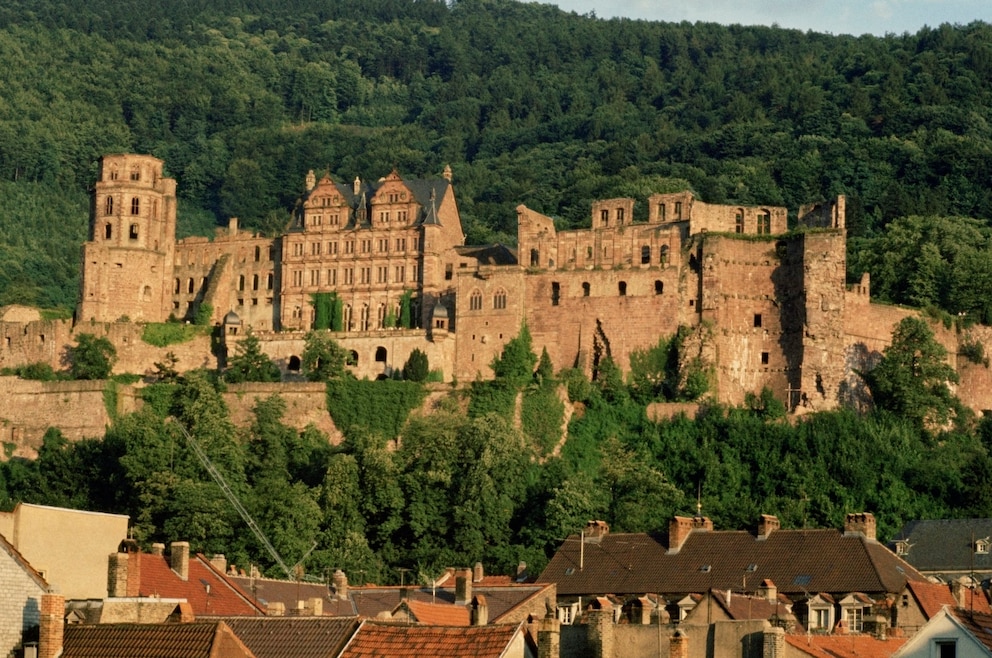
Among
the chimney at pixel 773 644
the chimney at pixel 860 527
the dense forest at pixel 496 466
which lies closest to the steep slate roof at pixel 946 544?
the chimney at pixel 860 527

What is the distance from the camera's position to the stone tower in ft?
367

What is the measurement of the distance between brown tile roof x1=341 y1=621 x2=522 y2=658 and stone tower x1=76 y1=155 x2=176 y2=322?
267 feet

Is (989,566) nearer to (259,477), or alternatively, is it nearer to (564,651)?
(259,477)

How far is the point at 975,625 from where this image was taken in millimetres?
34312

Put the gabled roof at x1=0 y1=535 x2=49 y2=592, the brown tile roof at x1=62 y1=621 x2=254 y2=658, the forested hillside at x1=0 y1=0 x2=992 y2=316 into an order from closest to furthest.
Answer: the gabled roof at x1=0 y1=535 x2=49 y2=592, the brown tile roof at x1=62 y1=621 x2=254 y2=658, the forested hillside at x1=0 y1=0 x2=992 y2=316

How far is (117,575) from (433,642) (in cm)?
769

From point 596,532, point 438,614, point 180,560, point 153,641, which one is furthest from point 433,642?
point 596,532

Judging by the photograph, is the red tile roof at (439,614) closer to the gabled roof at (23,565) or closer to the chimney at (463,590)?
the chimney at (463,590)

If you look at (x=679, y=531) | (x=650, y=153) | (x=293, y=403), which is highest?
(x=650, y=153)

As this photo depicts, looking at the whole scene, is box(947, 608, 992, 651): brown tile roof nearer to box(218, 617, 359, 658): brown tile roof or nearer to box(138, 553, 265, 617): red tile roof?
box(218, 617, 359, 658): brown tile roof

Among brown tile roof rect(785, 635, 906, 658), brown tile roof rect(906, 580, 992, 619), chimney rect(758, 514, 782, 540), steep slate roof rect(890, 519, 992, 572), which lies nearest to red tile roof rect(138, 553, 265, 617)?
brown tile roof rect(785, 635, 906, 658)

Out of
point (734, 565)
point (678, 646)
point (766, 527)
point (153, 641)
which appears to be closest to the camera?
point (153, 641)

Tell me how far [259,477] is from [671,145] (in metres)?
90.4

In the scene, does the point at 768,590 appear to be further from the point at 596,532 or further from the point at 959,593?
the point at 596,532
